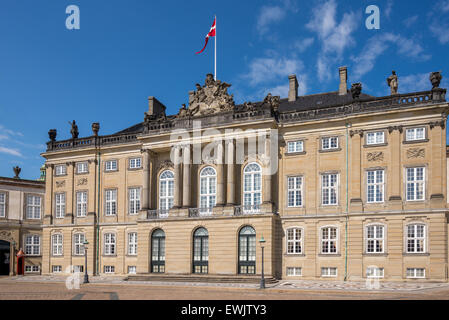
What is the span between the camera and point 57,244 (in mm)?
49031

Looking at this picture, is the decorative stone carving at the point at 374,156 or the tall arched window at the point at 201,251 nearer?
the decorative stone carving at the point at 374,156

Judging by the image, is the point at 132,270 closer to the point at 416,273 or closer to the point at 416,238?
the point at 416,273

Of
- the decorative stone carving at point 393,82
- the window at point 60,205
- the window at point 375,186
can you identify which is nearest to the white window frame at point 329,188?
the window at point 375,186

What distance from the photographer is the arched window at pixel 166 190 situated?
43219 millimetres

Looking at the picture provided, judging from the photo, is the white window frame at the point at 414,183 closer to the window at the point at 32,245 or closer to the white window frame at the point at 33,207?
the window at the point at 32,245

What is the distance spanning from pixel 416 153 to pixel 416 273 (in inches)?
330

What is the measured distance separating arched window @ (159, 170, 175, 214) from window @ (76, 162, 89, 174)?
9.02m

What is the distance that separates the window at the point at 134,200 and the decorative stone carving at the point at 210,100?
8696 millimetres

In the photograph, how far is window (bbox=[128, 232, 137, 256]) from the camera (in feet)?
148

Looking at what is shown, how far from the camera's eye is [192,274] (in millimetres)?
39656

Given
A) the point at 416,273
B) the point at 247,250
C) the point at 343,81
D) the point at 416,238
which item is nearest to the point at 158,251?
the point at 247,250

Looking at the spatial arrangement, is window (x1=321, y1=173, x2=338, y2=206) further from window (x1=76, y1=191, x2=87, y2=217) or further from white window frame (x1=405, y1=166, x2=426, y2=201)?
window (x1=76, y1=191, x2=87, y2=217)

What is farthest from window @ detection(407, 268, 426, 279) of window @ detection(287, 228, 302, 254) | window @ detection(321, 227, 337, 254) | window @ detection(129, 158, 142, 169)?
window @ detection(129, 158, 142, 169)

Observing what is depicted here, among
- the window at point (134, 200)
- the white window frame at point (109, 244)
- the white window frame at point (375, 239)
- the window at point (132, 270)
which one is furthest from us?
the white window frame at point (109, 244)
